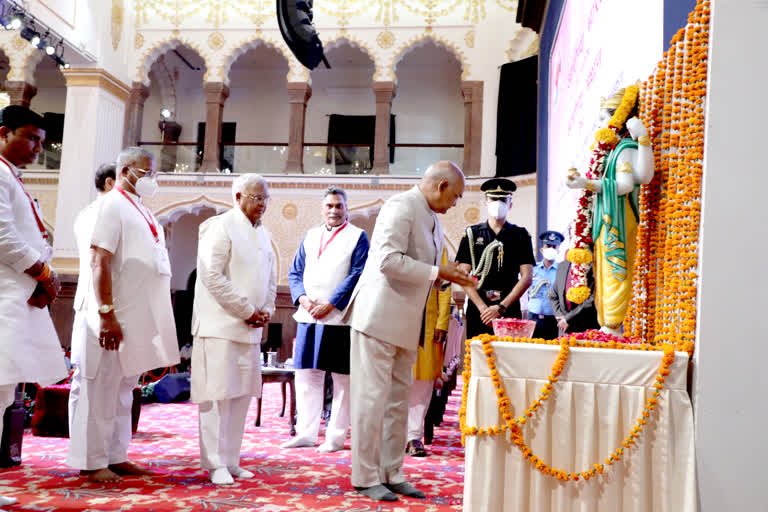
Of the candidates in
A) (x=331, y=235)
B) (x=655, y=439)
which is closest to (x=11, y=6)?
(x=331, y=235)

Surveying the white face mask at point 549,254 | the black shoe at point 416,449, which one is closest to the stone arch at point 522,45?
the white face mask at point 549,254

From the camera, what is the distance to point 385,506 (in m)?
2.75

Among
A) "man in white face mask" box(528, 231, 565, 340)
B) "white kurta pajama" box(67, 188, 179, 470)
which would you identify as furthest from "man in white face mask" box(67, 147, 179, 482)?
"man in white face mask" box(528, 231, 565, 340)

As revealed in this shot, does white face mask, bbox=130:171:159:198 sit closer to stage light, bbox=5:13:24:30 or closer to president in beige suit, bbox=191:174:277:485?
president in beige suit, bbox=191:174:277:485

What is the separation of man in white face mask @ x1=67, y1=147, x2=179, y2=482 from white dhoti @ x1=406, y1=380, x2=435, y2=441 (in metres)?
1.52

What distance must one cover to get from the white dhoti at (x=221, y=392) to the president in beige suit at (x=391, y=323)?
56cm

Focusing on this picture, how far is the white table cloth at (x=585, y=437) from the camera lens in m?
2.14

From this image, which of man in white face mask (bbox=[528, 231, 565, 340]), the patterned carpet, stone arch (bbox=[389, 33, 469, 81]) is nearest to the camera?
the patterned carpet

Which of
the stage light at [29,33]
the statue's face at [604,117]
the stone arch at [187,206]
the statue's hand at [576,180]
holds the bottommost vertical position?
the statue's hand at [576,180]

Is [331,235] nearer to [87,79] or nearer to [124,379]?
[124,379]

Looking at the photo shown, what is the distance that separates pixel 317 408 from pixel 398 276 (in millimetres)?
1759

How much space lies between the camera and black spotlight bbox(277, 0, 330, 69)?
779cm

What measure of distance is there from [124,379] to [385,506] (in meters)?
1.35

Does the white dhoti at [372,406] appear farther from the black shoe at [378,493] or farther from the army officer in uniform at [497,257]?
the army officer in uniform at [497,257]
